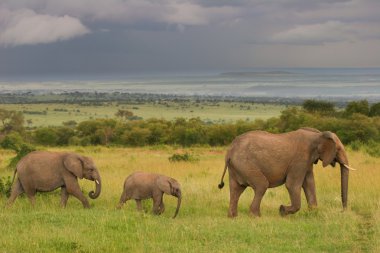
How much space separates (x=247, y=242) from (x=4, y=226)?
4489 millimetres

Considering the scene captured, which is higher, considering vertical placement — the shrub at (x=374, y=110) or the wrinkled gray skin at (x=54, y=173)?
the wrinkled gray skin at (x=54, y=173)

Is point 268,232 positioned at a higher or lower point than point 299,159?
lower

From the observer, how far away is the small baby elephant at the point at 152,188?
13.2 metres

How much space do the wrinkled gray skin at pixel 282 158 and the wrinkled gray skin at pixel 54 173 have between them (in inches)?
138

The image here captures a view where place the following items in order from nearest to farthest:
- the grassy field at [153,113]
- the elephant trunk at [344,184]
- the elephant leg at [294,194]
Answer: the elephant leg at [294,194]
the elephant trunk at [344,184]
the grassy field at [153,113]

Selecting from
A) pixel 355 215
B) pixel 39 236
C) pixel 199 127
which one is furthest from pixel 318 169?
pixel 199 127

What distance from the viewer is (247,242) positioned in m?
10.2

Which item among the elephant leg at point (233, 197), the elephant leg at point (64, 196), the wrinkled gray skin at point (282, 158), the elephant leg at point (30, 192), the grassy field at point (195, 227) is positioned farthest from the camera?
the elephant leg at point (64, 196)

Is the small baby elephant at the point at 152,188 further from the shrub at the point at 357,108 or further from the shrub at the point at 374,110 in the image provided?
the shrub at the point at 374,110

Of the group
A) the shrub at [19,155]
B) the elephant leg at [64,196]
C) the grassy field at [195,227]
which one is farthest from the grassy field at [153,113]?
the elephant leg at [64,196]

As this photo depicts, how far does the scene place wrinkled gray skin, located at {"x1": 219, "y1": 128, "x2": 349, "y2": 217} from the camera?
12.7 metres

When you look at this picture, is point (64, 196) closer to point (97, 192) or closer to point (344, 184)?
point (97, 192)

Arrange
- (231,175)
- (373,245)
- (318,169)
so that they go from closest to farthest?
(373,245)
(231,175)
(318,169)

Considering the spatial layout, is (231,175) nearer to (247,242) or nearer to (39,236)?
(247,242)
